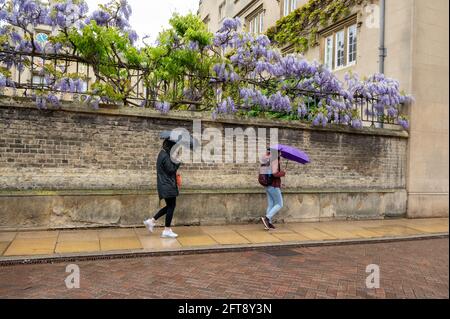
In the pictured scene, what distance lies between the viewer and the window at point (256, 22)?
22.4 m

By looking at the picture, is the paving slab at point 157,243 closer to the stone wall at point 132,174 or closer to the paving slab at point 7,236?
the stone wall at point 132,174

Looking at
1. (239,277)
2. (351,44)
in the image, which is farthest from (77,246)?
(351,44)

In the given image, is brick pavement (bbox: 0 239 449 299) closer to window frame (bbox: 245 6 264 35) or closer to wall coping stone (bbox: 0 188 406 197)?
wall coping stone (bbox: 0 188 406 197)

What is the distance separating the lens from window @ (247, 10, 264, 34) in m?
22.4

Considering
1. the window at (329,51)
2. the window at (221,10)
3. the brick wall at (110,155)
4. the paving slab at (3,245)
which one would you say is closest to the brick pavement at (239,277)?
the paving slab at (3,245)

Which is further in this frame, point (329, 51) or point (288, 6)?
point (288, 6)

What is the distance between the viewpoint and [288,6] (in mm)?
19828

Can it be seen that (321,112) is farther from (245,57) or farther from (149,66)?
(149,66)

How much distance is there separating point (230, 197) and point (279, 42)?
39.5 feet

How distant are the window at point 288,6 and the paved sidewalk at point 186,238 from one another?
13.0 m

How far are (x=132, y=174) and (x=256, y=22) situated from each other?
1702cm

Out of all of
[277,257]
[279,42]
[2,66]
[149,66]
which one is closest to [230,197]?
[277,257]

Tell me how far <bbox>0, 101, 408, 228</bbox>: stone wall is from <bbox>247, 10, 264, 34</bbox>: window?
42.8ft

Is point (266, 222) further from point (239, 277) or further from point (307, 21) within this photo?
point (307, 21)
